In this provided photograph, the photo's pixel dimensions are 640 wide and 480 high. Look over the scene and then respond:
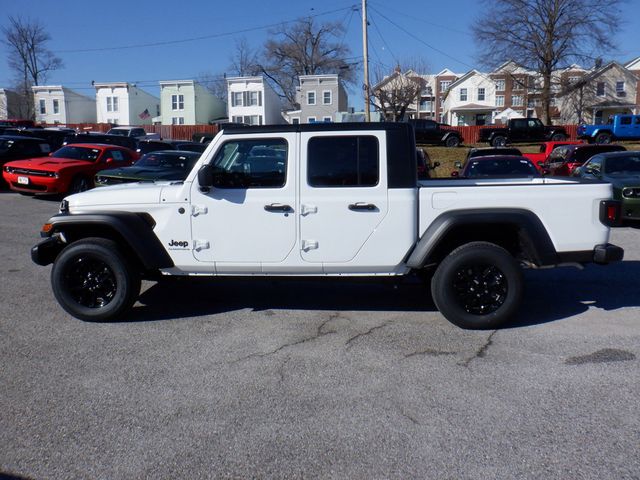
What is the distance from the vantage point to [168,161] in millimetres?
14070

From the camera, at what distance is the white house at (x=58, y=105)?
72875 millimetres

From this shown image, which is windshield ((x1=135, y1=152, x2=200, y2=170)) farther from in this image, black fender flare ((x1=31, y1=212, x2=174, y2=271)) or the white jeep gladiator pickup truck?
the white jeep gladiator pickup truck

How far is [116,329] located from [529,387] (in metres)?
3.65

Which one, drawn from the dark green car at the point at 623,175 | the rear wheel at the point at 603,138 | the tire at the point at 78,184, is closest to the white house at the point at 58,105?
the rear wheel at the point at 603,138

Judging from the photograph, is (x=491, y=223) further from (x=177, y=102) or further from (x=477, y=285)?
(x=177, y=102)

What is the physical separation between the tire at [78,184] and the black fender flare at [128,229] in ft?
31.9

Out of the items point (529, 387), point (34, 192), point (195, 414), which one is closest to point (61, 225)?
point (195, 414)

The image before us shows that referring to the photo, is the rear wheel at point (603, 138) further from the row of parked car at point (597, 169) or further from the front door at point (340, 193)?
the front door at point (340, 193)

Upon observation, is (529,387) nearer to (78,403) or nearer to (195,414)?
(195,414)

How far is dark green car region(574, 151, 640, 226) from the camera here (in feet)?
36.3

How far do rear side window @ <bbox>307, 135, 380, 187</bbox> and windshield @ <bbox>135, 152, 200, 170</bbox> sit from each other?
8887 mm

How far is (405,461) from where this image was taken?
132 inches

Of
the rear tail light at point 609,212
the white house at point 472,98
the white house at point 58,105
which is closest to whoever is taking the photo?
the rear tail light at point 609,212

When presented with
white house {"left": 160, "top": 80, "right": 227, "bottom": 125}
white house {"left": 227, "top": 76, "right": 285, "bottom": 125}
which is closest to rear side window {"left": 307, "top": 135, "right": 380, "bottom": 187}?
white house {"left": 227, "top": 76, "right": 285, "bottom": 125}
